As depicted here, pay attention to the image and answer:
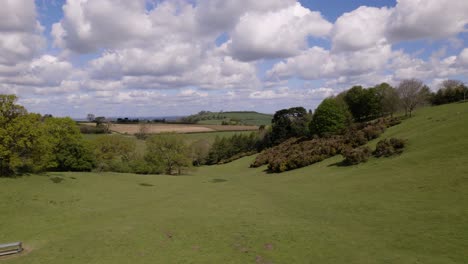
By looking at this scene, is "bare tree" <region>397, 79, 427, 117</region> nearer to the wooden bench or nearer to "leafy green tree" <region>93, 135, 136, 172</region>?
"leafy green tree" <region>93, 135, 136, 172</region>

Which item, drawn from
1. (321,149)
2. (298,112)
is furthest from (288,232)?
(298,112)

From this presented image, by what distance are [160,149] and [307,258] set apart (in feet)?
183

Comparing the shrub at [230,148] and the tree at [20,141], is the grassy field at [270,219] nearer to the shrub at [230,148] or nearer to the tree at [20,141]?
the tree at [20,141]

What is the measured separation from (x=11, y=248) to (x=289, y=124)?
8335cm

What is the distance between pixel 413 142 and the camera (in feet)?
116

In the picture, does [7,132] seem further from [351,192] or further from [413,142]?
[413,142]

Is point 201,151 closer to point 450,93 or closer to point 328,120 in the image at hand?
point 328,120

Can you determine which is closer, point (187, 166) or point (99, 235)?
point (99, 235)

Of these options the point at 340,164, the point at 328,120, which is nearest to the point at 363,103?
the point at 328,120

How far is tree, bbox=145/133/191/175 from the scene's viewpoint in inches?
2456

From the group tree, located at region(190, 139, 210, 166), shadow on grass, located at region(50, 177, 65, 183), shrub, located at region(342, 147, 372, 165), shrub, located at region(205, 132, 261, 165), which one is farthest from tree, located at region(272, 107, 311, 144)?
shadow on grass, located at region(50, 177, 65, 183)

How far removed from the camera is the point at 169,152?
63.9 metres

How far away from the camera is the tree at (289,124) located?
90938 millimetres

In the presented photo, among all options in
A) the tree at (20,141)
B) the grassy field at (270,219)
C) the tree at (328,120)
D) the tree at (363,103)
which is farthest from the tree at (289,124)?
the tree at (20,141)
